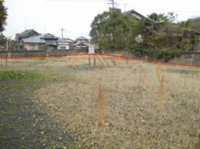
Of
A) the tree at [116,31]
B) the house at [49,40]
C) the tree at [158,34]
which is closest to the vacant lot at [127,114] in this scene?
the tree at [158,34]

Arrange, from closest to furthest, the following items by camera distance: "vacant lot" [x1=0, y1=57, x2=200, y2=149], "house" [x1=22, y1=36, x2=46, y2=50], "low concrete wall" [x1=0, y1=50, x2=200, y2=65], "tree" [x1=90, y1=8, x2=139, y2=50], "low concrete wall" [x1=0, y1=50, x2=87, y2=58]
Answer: "vacant lot" [x1=0, y1=57, x2=200, y2=149], "low concrete wall" [x1=0, y1=50, x2=200, y2=65], "low concrete wall" [x1=0, y1=50, x2=87, y2=58], "tree" [x1=90, y1=8, x2=139, y2=50], "house" [x1=22, y1=36, x2=46, y2=50]

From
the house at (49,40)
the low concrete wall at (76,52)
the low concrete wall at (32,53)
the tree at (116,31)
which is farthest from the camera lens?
the house at (49,40)

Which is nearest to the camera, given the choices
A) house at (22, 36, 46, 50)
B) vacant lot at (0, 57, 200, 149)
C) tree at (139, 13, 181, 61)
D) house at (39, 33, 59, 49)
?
vacant lot at (0, 57, 200, 149)

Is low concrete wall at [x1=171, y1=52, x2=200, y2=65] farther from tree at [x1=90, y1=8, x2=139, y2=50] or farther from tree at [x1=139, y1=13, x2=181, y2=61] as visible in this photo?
tree at [x1=90, y1=8, x2=139, y2=50]

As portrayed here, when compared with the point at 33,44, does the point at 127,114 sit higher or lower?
lower

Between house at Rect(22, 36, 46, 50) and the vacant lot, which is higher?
house at Rect(22, 36, 46, 50)

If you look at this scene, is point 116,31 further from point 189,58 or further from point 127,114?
point 127,114

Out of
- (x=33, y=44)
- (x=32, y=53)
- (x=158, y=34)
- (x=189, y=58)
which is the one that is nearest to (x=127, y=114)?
(x=189, y=58)

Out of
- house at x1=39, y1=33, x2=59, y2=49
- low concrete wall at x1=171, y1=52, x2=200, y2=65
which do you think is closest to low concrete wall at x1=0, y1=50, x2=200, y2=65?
low concrete wall at x1=171, y1=52, x2=200, y2=65

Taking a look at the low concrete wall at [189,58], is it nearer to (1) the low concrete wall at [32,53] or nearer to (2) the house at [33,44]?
(1) the low concrete wall at [32,53]

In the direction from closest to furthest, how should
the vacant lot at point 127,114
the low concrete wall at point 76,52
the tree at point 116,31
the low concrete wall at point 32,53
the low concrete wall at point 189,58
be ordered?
the vacant lot at point 127,114
the low concrete wall at point 189,58
the low concrete wall at point 76,52
the low concrete wall at point 32,53
the tree at point 116,31

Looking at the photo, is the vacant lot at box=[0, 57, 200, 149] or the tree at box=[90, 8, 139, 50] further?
the tree at box=[90, 8, 139, 50]

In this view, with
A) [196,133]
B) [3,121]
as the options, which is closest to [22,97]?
[3,121]

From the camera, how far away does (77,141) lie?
2.80m
